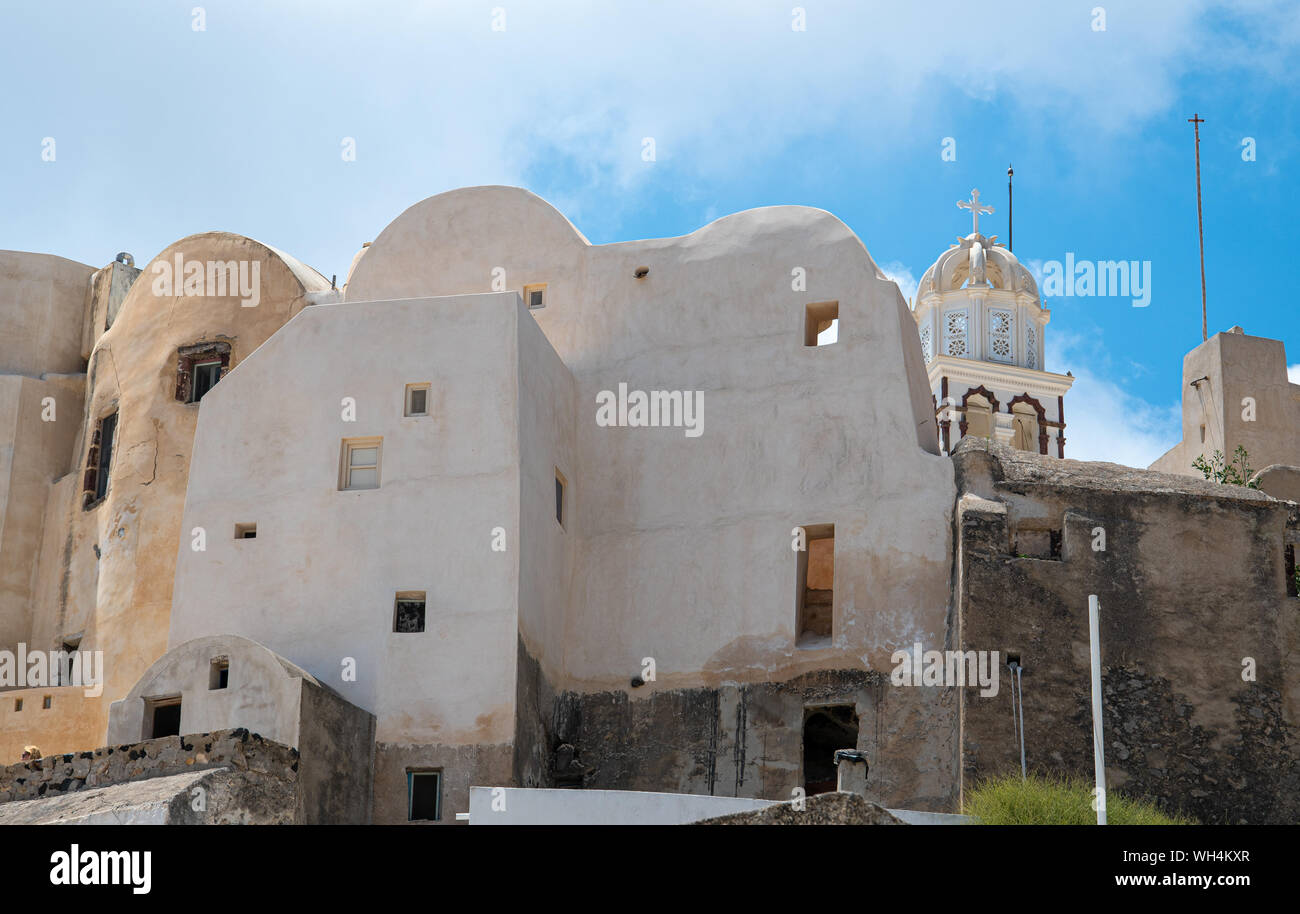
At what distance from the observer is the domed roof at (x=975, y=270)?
52406 millimetres

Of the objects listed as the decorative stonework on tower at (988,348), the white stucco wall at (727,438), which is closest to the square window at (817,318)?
the white stucco wall at (727,438)

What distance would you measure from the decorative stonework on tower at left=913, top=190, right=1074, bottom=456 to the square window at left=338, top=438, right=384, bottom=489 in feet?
83.2

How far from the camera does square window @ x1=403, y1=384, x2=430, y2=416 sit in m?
29.0

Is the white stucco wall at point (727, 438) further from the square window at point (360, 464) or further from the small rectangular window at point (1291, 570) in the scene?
the small rectangular window at point (1291, 570)

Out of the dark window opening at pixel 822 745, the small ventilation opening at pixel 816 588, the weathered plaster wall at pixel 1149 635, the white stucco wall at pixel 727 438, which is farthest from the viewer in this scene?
the dark window opening at pixel 822 745

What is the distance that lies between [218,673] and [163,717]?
3.90 feet

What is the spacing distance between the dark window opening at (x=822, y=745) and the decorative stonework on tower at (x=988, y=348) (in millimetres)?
21842

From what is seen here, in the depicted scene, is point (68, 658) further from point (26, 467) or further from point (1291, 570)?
point (1291, 570)

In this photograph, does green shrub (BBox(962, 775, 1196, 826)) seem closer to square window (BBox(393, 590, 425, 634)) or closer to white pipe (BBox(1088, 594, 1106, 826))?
white pipe (BBox(1088, 594, 1106, 826))

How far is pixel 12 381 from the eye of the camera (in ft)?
120

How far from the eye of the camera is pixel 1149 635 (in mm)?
26797
